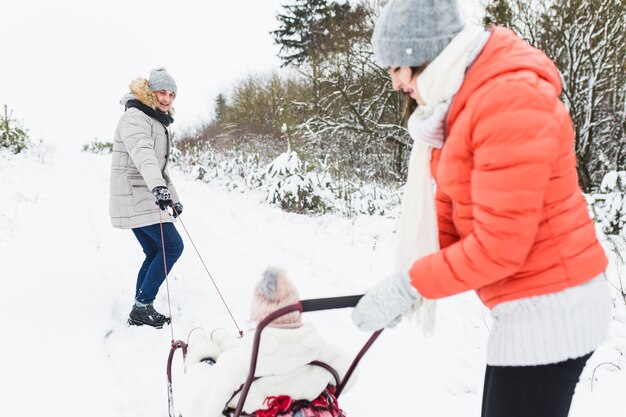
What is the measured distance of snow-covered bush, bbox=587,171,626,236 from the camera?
479 centimetres

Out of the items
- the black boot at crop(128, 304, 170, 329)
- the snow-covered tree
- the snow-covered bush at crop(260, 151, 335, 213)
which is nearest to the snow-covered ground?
the black boot at crop(128, 304, 170, 329)

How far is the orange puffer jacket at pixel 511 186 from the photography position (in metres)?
1.08

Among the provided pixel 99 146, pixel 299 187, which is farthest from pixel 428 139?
pixel 99 146

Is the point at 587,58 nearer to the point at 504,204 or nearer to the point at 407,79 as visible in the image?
the point at 407,79

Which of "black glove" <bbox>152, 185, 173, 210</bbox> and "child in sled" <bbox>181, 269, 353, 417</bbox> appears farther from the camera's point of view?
"black glove" <bbox>152, 185, 173, 210</bbox>

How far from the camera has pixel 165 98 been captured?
357cm

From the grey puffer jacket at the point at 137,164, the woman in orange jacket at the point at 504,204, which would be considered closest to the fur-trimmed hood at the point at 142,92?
the grey puffer jacket at the point at 137,164

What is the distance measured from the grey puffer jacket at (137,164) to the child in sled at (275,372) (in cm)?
191

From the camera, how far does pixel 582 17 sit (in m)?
7.11

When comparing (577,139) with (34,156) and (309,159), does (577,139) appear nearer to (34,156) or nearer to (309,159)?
(309,159)

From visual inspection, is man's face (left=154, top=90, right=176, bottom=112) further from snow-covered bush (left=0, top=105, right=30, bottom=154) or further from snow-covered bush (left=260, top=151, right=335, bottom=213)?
snow-covered bush (left=0, top=105, right=30, bottom=154)

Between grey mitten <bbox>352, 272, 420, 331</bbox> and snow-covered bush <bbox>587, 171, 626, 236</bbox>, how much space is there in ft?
14.2

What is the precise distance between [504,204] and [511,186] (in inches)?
1.9

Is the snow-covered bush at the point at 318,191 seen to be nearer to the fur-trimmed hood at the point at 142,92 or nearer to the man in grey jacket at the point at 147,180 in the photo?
the man in grey jacket at the point at 147,180
